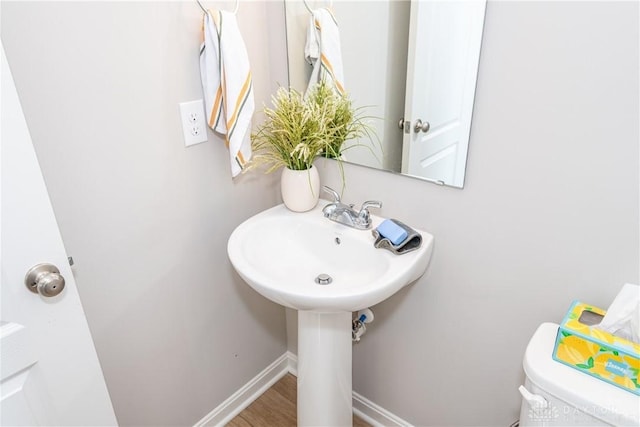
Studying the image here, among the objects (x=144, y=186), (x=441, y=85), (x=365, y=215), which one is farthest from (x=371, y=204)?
(x=144, y=186)

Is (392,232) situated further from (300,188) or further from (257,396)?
(257,396)

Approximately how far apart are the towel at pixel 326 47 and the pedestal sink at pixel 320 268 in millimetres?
422

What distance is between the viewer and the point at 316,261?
1.35 meters

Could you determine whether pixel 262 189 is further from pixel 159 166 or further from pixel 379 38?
pixel 379 38

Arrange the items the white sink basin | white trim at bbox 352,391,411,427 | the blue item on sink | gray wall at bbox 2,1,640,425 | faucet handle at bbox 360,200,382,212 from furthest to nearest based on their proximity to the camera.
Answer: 1. white trim at bbox 352,391,411,427
2. faucet handle at bbox 360,200,382,212
3. the blue item on sink
4. the white sink basin
5. gray wall at bbox 2,1,640,425

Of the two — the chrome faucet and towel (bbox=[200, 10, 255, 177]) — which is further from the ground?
towel (bbox=[200, 10, 255, 177])

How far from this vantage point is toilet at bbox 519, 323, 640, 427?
809 millimetres

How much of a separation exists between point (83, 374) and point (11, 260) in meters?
0.36

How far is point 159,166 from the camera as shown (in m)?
1.21

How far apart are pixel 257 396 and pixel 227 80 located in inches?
52.9

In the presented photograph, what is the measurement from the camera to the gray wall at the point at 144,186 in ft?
3.18

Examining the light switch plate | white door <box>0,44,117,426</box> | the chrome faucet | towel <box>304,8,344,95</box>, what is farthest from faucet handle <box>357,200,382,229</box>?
white door <box>0,44,117,426</box>

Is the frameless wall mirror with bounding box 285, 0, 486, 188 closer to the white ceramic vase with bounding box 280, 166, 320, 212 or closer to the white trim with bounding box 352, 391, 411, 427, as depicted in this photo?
the white ceramic vase with bounding box 280, 166, 320, 212

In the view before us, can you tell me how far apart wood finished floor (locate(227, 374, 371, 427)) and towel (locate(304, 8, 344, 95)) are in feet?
4.29
